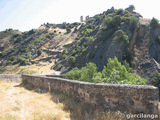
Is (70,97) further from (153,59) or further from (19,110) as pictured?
(153,59)

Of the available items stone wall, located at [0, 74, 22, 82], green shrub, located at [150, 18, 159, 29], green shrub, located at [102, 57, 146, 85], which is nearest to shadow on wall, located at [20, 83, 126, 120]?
green shrub, located at [102, 57, 146, 85]

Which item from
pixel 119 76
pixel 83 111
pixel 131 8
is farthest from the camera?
pixel 131 8

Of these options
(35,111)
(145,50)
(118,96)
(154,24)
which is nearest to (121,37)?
(145,50)

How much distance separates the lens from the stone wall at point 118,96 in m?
4.03

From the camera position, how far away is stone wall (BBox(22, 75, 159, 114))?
13.2 feet

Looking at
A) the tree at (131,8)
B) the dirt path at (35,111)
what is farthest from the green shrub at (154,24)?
the dirt path at (35,111)

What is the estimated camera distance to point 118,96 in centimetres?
475

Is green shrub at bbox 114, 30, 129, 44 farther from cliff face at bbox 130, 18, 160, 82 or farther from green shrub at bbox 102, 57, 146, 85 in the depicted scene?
green shrub at bbox 102, 57, 146, 85

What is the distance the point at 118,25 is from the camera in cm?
3669

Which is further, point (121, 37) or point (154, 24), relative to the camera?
point (154, 24)

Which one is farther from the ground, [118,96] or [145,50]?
[145,50]

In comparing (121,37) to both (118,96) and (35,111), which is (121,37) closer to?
(118,96)

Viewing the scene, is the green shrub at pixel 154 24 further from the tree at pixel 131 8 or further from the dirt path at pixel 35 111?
the dirt path at pixel 35 111

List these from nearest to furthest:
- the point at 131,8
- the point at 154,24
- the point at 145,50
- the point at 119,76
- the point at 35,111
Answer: the point at 35,111 < the point at 119,76 < the point at 145,50 < the point at 154,24 < the point at 131,8
